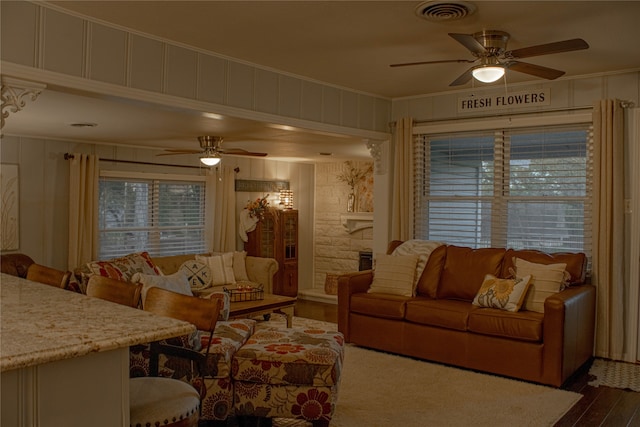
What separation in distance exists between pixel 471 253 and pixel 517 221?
62 cm

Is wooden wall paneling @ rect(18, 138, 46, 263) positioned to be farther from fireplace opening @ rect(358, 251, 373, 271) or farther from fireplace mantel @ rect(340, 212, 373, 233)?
fireplace opening @ rect(358, 251, 373, 271)

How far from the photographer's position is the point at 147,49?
3.85 meters

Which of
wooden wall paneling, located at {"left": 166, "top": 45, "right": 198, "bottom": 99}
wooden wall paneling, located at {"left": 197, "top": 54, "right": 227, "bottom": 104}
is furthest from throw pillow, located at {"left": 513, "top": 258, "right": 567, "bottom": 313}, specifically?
wooden wall paneling, located at {"left": 166, "top": 45, "right": 198, "bottom": 99}

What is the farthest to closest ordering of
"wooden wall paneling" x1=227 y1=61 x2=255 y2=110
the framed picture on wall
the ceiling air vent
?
1. the framed picture on wall
2. "wooden wall paneling" x1=227 y1=61 x2=255 y2=110
3. the ceiling air vent

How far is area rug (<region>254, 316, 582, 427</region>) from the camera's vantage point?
3621 mm

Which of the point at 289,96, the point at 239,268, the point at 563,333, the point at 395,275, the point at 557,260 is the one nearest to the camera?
the point at 563,333

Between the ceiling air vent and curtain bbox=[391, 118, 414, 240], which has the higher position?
the ceiling air vent

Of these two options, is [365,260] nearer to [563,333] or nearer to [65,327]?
[563,333]

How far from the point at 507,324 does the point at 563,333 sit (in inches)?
16.1

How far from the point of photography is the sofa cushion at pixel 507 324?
4.27 meters

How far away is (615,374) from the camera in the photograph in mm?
4594

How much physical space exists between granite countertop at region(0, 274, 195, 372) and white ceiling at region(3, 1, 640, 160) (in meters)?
1.99

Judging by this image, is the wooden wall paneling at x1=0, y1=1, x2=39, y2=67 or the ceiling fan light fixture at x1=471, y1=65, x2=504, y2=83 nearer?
the wooden wall paneling at x1=0, y1=1, x2=39, y2=67

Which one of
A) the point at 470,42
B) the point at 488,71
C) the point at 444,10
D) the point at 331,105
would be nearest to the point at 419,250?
the point at 331,105
